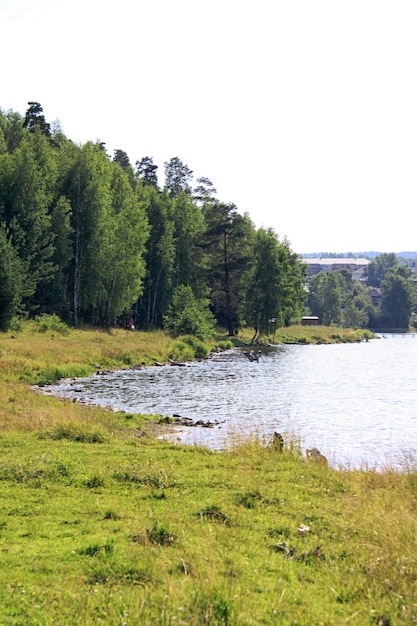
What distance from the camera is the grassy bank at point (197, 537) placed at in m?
6.65

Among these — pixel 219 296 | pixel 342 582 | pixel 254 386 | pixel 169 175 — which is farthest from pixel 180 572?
pixel 169 175

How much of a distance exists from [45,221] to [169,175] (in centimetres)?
7216

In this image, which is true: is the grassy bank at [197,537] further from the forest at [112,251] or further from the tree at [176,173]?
the tree at [176,173]

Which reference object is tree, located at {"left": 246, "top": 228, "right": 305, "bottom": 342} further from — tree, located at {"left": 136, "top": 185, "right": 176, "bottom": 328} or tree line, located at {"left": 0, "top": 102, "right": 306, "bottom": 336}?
tree, located at {"left": 136, "top": 185, "right": 176, "bottom": 328}

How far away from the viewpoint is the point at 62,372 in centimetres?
3984

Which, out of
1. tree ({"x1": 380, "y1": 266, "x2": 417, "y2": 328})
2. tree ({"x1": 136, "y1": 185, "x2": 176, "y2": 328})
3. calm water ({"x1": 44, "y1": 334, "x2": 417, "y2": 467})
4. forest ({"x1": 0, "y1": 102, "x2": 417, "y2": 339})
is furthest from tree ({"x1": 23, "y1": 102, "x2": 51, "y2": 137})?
tree ({"x1": 380, "y1": 266, "x2": 417, "y2": 328})

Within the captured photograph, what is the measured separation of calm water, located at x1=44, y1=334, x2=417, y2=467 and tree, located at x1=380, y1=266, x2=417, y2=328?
117489 mm

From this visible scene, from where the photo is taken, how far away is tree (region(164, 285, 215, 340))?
221 ft

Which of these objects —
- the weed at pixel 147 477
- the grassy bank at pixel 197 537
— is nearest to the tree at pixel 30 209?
the grassy bank at pixel 197 537

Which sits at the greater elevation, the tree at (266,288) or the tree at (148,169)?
the tree at (148,169)

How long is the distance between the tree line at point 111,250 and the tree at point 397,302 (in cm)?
7383

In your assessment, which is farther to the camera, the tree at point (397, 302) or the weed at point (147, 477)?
the tree at point (397, 302)

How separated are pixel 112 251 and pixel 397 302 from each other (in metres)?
119

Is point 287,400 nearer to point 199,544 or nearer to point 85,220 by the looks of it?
point 199,544
